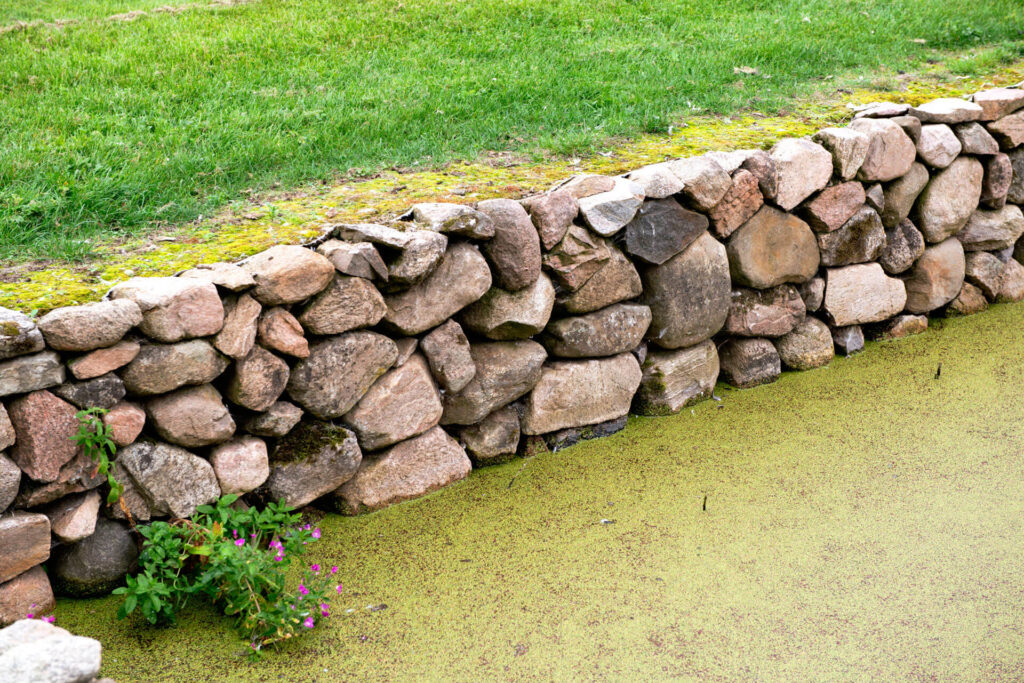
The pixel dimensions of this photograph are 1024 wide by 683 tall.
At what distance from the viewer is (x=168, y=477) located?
2.93 meters

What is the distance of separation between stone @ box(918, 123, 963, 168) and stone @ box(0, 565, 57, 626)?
4.08 meters

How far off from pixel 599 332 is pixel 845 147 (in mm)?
1463

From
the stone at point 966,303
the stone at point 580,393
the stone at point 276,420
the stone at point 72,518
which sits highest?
the stone at point 276,420

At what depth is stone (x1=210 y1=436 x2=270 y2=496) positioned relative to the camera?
9.99ft

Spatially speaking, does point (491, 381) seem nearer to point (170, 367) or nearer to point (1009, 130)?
point (170, 367)

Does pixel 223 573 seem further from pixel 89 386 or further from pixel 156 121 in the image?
Result: pixel 156 121

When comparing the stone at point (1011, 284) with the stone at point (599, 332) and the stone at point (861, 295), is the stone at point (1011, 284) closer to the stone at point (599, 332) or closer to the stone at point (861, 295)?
the stone at point (861, 295)

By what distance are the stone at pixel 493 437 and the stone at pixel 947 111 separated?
2.55 meters

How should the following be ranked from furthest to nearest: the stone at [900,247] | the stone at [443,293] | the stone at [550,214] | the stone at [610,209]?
the stone at [900,247], the stone at [610,209], the stone at [550,214], the stone at [443,293]

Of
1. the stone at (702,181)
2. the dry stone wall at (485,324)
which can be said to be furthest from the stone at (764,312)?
the stone at (702,181)

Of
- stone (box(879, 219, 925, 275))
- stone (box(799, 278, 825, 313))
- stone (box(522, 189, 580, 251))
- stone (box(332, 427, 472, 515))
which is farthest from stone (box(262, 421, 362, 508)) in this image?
stone (box(879, 219, 925, 275))

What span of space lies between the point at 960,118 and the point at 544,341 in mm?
2479

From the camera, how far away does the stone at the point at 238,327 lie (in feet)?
9.64

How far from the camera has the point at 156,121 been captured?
4.46 m
